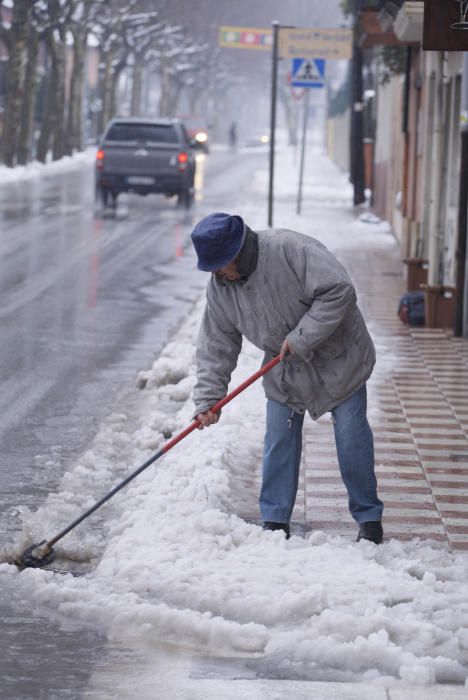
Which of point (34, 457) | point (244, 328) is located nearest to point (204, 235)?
point (244, 328)

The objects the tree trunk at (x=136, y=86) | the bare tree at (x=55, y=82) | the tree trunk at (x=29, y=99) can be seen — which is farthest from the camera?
the tree trunk at (x=136, y=86)

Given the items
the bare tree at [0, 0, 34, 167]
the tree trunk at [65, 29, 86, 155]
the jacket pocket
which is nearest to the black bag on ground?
the jacket pocket

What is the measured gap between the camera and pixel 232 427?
8.81 meters

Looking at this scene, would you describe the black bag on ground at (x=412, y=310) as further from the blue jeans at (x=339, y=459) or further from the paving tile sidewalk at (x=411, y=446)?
the blue jeans at (x=339, y=459)

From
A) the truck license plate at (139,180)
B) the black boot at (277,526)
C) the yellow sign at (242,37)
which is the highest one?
the yellow sign at (242,37)

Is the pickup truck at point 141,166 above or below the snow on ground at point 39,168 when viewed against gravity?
above

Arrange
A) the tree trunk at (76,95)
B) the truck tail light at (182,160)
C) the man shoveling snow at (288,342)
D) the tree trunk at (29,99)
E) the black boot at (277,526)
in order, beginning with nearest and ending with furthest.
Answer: the man shoveling snow at (288,342) → the black boot at (277,526) → the truck tail light at (182,160) → the tree trunk at (29,99) → the tree trunk at (76,95)

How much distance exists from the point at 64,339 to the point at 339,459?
21.3 ft

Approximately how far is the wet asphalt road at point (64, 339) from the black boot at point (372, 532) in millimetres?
1449

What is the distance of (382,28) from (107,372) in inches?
331

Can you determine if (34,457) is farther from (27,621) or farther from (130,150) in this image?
(130,150)

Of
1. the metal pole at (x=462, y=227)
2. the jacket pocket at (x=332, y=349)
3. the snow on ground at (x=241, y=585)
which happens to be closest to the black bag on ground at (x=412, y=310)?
the metal pole at (x=462, y=227)

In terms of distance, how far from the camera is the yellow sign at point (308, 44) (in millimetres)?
26234

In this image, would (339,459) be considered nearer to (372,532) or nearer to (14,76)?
(372,532)
